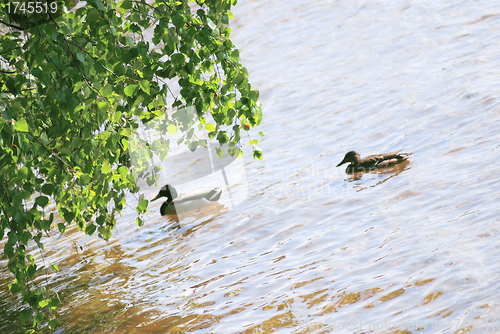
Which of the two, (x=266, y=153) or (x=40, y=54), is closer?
(x=40, y=54)


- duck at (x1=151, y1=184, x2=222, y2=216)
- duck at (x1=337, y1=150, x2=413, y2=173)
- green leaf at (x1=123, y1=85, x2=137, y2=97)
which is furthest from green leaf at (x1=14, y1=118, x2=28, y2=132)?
duck at (x1=337, y1=150, x2=413, y2=173)

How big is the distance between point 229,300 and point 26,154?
226cm

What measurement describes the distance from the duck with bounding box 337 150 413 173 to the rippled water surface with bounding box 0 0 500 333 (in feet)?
0.52

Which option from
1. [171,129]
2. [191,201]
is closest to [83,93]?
[171,129]

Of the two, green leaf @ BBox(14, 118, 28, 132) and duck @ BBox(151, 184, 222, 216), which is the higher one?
green leaf @ BBox(14, 118, 28, 132)

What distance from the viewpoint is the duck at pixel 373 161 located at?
699 centimetres

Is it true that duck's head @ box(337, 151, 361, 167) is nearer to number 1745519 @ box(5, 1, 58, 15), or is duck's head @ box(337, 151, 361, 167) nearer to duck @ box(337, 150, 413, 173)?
duck @ box(337, 150, 413, 173)

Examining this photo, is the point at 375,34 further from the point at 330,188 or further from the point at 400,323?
the point at 400,323

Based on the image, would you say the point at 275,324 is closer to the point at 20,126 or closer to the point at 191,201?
the point at 20,126

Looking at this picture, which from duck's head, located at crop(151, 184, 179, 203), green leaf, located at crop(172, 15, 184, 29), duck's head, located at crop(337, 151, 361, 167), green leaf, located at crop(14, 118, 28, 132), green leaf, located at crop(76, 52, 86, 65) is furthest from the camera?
duck's head, located at crop(151, 184, 179, 203)

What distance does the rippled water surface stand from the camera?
4078 millimetres

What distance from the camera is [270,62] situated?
14.4 metres

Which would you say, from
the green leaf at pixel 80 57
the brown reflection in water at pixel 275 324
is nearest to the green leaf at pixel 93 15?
the green leaf at pixel 80 57

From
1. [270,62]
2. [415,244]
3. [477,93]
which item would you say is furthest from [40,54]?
[270,62]
